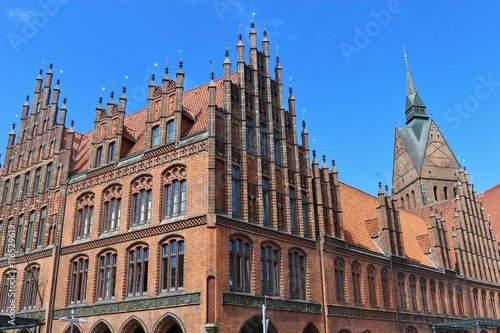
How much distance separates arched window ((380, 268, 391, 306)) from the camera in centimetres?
3311

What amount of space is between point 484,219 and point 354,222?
1720 cm

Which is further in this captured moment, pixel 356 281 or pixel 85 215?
pixel 356 281

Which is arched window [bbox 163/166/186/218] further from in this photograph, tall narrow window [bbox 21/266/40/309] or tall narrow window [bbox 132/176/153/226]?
tall narrow window [bbox 21/266/40/309]

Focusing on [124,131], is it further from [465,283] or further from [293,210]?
[465,283]

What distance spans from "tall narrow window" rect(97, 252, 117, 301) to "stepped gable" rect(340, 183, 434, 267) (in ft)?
48.0

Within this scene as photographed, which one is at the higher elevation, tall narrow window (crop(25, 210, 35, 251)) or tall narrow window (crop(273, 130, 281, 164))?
tall narrow window (crop(273, 130, 281, 164))

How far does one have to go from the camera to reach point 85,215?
28.4 meters

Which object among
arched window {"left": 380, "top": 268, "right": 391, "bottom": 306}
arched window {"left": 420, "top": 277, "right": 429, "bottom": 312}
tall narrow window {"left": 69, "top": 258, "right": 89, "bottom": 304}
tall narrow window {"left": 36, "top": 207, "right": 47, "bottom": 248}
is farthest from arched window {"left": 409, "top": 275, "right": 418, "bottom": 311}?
tall narrow window {"left": 36, "top": 207, "right": 47, "bottom": 248}

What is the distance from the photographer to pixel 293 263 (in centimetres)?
2670

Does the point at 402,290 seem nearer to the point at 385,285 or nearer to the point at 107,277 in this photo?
the point at 385,285

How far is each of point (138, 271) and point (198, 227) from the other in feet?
14.1

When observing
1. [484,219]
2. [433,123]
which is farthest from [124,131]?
[433,123]

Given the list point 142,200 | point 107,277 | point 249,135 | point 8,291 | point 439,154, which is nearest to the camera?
point 142,200

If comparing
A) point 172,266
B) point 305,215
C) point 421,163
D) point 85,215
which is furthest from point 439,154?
point 172,266
